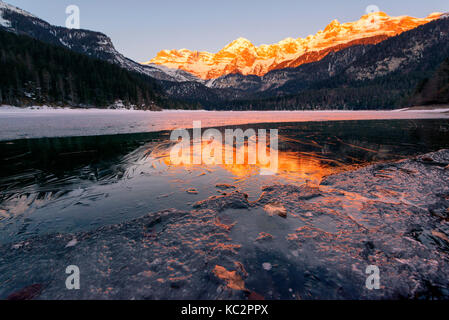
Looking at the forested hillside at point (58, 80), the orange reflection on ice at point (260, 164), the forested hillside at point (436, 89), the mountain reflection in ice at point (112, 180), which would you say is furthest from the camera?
the forested hillside at point (436, 89)

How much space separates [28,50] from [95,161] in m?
147

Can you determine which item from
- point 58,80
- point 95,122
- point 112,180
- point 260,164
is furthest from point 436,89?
point 58,80

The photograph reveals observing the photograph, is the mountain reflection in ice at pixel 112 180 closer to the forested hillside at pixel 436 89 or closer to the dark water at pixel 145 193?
the dark water at pixel 145 193

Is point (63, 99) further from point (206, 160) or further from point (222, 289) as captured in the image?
point (222, 289)

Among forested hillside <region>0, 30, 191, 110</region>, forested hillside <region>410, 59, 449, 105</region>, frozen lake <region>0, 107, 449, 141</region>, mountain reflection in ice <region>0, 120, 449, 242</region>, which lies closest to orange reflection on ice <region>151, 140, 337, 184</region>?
mountain reflection in ice <region>0, 120, 449, 242</region>

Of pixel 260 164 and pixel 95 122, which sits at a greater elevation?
pixel 95 122

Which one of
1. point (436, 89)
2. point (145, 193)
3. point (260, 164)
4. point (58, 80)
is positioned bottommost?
point (145, 193)

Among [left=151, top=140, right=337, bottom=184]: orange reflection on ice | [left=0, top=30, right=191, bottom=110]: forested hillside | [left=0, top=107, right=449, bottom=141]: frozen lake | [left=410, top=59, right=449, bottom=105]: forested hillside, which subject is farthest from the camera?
[left=410, top=59, right=449, bottom=105]: forested hillside

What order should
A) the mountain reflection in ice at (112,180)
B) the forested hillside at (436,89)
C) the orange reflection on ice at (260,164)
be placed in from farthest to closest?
the forested hillside at (436,89) → the orange reflection on ice at (260,164) → the mountain reflection in ice at (112,180)

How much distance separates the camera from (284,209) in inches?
254

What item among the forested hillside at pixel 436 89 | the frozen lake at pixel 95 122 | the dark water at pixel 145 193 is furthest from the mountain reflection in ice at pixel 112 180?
the forested hillside at pixel 436 89

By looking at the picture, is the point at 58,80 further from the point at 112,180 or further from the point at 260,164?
the point at 260,164

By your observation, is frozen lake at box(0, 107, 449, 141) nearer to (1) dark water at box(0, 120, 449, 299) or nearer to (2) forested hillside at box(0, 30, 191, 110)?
(1) dark water at box(0, 120, 449, 299)
